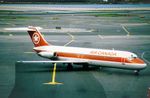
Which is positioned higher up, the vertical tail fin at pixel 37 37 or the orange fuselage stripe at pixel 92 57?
the vertical tail fin at pixel 37 37

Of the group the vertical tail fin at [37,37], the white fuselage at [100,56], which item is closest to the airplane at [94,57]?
the white fuselage at [100,56]

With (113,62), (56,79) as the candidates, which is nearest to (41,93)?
(56,79)

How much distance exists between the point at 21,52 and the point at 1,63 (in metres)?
12.7

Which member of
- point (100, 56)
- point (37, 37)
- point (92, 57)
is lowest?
point (92, 57)

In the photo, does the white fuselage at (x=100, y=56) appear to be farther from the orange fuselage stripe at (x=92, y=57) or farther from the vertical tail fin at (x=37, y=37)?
the vertical tail fin at (x=37, y=37)

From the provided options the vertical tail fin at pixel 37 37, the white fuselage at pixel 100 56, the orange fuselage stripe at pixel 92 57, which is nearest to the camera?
the white fuselage at pixel 100 56

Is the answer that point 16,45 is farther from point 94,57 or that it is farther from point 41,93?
point 41,93

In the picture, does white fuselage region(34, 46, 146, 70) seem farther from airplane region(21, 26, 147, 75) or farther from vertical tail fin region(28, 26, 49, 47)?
vertical tail fin region(28, 26, 49, 47)

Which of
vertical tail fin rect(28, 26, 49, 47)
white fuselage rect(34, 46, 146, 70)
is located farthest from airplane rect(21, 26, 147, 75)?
vertical tail fin rect(28, 26, 49, 47)

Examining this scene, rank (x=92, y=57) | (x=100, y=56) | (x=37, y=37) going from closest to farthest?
(x=100, y=56)
(x=92, y=57)
(x=37, y=37)

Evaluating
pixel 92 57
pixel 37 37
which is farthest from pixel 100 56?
pixel 37 37

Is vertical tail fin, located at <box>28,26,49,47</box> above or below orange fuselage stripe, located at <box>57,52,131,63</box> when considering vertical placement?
above

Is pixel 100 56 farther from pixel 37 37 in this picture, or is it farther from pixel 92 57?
pixel 37 37

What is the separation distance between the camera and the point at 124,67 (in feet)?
162
